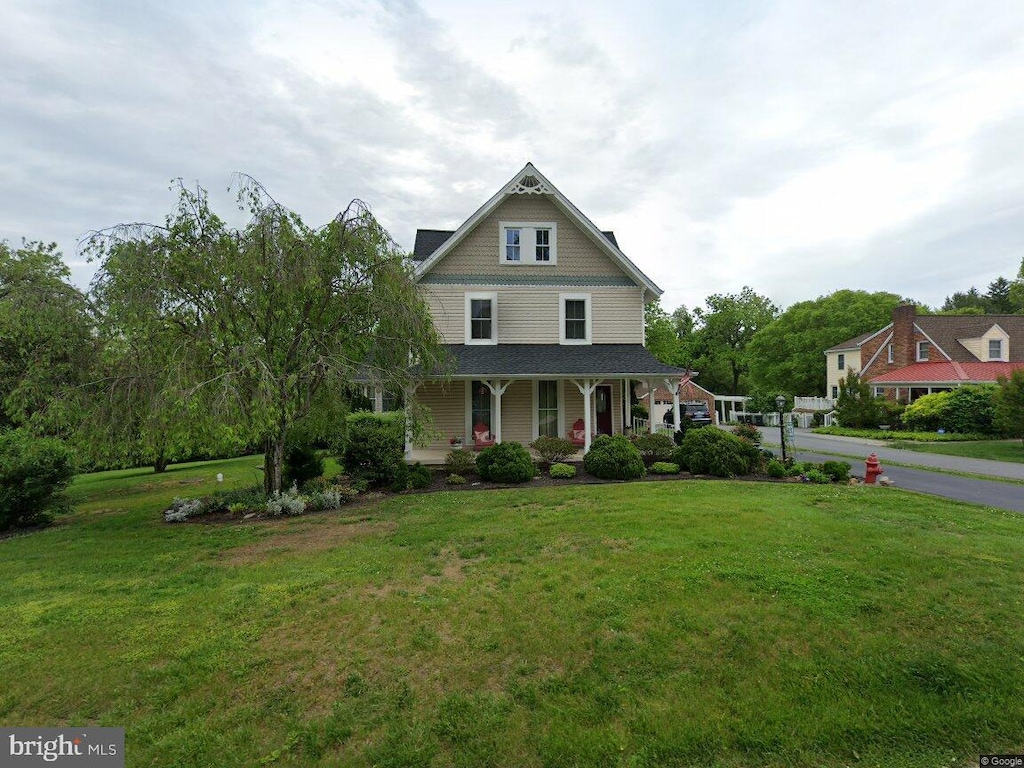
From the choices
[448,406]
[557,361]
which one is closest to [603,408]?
[557,361]

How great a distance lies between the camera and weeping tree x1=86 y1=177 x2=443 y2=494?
28.2 ft

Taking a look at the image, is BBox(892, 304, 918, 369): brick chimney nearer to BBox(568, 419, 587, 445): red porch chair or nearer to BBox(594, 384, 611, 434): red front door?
BBox(594, 384, 611, 434): red front door

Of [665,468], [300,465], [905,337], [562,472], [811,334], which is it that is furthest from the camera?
[811,334]

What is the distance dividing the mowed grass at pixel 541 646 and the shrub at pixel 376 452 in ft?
14.9

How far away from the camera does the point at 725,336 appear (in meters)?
59.8

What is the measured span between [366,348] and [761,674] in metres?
9.38

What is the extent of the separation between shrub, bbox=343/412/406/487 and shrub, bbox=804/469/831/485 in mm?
10774

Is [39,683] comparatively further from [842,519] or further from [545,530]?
[842,519]

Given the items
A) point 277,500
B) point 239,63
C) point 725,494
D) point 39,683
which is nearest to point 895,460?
point 725,494

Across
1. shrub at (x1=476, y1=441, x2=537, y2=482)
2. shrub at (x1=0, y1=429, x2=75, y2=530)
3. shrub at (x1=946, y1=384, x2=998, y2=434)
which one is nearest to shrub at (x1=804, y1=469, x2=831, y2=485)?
shrub at (x1=476, y1=441, x2=537, y2=482)

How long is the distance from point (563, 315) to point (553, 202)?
4.00 metres

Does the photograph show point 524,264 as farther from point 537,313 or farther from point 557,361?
point 557,361

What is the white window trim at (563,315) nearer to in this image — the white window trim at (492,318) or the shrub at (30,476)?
the white window trim at (492,318)

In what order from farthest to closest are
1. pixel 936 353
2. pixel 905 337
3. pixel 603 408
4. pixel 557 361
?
1. pixel 905 337
2. pixel 936 353
3. pixel 603 408
4. pixel 557 361
